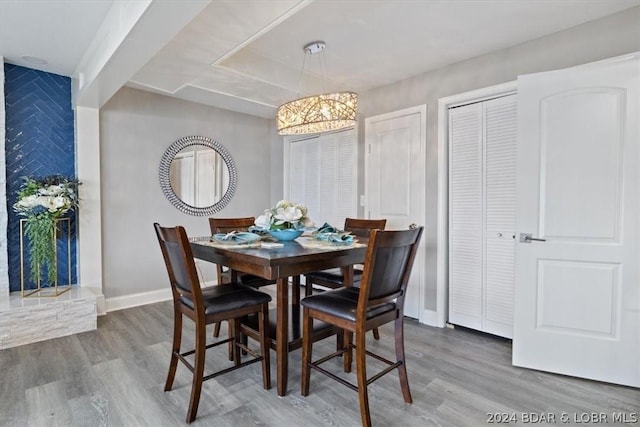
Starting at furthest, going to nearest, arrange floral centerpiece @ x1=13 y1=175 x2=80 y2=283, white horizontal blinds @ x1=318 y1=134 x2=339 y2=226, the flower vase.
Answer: white horizontal blinds @ x1=318 y1=134 x2=339 y2=226 → the flower vase → floral centerpiece @ x1=13 y1=175 x2=80 y2=283

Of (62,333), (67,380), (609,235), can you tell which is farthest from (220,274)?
(609,235)

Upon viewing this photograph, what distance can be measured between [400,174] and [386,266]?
1.97 metres

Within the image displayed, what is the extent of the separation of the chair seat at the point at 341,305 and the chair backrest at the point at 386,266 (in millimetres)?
65

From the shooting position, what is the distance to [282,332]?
200 centimetres

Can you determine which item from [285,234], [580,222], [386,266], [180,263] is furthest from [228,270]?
[580,222]

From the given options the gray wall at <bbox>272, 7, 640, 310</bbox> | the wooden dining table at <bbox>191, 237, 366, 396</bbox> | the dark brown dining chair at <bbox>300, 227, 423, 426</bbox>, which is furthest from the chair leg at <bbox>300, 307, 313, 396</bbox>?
the gray wall at <bbox>272, 7, 640, 310</bbox>

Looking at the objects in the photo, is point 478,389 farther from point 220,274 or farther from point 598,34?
point 598,34

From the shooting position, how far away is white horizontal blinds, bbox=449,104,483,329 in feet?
10.0

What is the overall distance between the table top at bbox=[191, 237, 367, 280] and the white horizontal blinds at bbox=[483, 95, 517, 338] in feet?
4.84

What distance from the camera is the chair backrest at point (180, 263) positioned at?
1774 millimetres

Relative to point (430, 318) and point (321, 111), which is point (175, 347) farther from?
point (430, 318)

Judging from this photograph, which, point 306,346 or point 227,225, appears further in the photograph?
point 227,225

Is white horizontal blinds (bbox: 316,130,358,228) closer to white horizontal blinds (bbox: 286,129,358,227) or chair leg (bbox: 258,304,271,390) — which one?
white horizontal blinds (bbox: 286,129,358,227)

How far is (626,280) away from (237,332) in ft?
8.33
